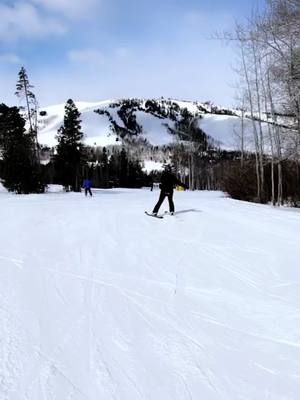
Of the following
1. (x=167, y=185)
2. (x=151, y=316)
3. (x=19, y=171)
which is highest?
(x=19, y=171)

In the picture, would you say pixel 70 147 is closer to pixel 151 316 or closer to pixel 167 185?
pixel 167 185

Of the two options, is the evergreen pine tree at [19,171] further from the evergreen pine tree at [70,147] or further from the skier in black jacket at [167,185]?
the skier in black jacket at [167,185]

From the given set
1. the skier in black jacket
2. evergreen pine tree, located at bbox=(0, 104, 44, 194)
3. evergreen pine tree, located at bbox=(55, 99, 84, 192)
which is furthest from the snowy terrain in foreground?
evergreen pine tree, located at bbox=(55, 99, 84, 192)

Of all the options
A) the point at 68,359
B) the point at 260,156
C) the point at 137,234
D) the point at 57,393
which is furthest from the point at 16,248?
the point at 260,156

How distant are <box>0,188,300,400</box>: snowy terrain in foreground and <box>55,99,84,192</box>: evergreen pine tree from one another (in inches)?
1772

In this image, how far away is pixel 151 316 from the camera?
6.23 metres

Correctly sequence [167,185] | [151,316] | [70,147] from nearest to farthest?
[151,316]
[167,185]
[70,147]

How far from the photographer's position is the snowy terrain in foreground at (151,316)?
430 centimetres

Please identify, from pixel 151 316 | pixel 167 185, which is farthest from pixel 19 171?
pixel 151 316

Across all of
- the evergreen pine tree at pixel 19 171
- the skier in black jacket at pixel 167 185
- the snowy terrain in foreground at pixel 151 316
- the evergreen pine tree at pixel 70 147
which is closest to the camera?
the snowy terrain in foreground at pixel 151 316

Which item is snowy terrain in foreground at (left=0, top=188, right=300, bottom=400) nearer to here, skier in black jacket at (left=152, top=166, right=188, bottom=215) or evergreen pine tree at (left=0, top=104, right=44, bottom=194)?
skier in black jacket at (left=152, top=166, right=188, bottom=215)

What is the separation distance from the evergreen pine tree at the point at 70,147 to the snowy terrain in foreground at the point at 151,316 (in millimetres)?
45020

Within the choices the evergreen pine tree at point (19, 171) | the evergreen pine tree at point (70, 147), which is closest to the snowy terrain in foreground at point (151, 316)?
the evergreen pine tree at point (19, 171)

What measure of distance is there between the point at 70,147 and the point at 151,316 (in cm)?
5238
